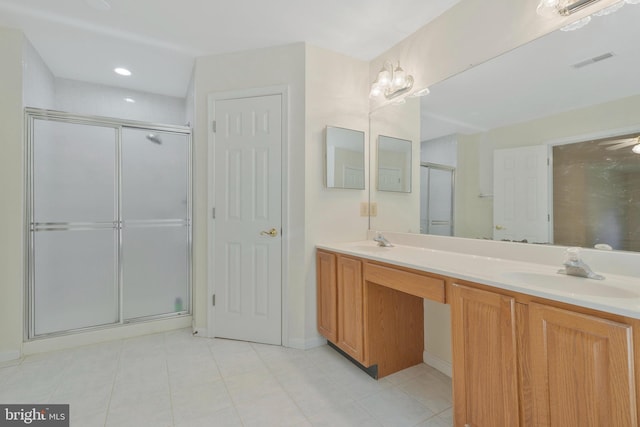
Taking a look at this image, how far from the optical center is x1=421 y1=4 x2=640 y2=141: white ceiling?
1.23 m

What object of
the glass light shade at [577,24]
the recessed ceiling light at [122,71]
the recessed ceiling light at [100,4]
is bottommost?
the glass light shade at [577,24]

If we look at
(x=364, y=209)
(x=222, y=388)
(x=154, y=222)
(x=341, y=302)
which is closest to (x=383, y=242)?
(x=364, y=209)

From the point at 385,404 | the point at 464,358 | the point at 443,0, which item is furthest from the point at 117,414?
the point at 443,0

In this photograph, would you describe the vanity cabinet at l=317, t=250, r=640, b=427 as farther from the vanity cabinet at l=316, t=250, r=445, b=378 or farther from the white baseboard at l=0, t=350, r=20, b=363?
the white baseboard at l=0, t=350, r=20, b=363

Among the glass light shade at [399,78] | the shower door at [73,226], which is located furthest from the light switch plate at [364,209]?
the shower door at [73,226]

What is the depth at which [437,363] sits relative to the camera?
196 cm

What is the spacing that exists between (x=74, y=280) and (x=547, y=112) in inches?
141

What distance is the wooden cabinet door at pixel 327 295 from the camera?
2.09 metres

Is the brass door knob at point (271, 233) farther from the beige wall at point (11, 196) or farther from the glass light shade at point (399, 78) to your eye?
the beige wall at point (11, 196)

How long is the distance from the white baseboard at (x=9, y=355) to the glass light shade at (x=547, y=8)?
13.2 ft

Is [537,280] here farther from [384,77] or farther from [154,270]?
[154,270]

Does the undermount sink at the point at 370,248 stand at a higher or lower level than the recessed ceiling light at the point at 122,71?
lower

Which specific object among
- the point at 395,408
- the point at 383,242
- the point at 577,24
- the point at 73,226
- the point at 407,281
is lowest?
the point at 395,408

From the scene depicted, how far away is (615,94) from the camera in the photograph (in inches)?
48.8
